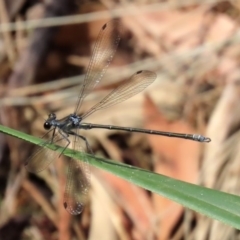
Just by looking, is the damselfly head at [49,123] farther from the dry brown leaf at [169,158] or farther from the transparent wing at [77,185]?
the dry brown leaf at [169,158]

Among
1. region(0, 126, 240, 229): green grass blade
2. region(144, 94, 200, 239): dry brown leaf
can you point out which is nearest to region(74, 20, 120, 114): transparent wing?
region(144, 94, 200, 239): dry brown leaf

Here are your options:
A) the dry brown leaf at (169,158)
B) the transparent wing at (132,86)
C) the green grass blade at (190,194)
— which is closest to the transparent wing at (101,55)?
the transparent wing at (132,86)

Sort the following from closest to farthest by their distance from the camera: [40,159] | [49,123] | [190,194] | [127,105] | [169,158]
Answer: [190,194] → [40,159] → [49,123] → [169,158] → [127,105]

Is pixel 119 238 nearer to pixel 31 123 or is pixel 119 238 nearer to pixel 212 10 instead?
pixel 31 123

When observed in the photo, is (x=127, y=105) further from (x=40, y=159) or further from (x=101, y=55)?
(x=40, y=159)

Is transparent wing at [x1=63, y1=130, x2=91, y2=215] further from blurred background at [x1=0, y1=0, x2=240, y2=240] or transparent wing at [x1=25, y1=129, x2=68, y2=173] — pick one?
blurred background at [x1=0, y1=0, x2=240, y2=240]

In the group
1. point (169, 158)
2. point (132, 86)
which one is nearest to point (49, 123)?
point (132, 86)
